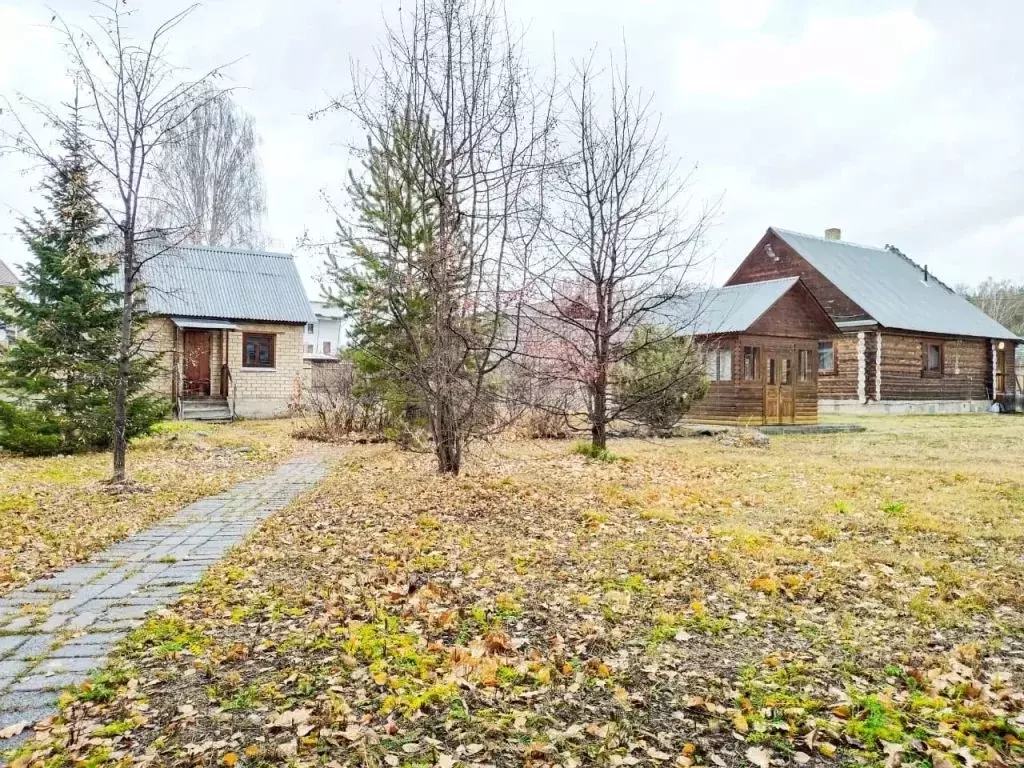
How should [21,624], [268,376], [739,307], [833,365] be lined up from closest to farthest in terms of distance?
1. [21,624]
2. [739,307]
3. [268,376]
4. [833,365]

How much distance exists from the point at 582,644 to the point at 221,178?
33.0 meters

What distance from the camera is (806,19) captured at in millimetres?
10969

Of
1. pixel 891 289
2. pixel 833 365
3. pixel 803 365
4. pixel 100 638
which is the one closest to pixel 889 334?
pixel 833 365

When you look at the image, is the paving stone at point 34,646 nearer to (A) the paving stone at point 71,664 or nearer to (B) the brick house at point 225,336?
(A) the paving stone at point 71,664

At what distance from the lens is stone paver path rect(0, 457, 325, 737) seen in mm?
3178

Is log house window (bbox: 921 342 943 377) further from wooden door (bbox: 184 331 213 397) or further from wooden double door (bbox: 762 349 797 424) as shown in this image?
wooden door (bbox: 184 331 213 397)

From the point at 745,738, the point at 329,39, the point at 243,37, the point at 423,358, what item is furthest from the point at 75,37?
the point at 745,738

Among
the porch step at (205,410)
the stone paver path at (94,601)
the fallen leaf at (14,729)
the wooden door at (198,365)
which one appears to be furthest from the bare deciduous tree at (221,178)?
the fallen leaf at (14,729)

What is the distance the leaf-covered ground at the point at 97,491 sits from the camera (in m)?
5.61

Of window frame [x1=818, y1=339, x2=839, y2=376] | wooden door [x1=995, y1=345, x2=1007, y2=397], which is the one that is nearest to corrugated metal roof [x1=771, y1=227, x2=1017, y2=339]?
wooden door [x1=995, y1=345, x2=1007, y2=397]

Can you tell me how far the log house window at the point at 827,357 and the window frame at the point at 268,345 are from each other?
20973 mm

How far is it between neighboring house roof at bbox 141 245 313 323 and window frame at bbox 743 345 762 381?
13.9m

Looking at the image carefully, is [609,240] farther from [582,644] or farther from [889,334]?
[889,334]

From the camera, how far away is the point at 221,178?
31438 mm
